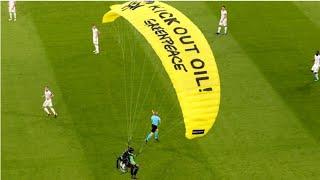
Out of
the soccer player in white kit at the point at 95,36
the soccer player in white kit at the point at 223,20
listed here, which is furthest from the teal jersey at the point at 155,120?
the soccer player in white kit at the point at 223,20

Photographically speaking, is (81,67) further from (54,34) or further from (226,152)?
(226,152)

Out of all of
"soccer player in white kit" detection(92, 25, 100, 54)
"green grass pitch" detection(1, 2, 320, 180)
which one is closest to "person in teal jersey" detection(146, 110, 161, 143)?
"green grass pitch" detection(1, 2, 320, 180)

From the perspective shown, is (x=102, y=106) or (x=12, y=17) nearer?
(x=102, y=106)

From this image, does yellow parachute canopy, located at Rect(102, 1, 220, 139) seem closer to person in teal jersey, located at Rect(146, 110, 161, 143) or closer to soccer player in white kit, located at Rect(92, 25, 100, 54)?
person in teal jersey, located at Rect(146, 110, 161, 143)

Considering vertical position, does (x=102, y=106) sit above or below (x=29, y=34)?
below

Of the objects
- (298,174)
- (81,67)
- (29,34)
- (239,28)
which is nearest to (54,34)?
(29,34)

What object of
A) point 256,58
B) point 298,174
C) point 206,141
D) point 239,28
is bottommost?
point 298,174

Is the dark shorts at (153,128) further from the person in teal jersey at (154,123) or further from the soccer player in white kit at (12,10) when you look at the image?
the soccer player in white kit at (12,10)
